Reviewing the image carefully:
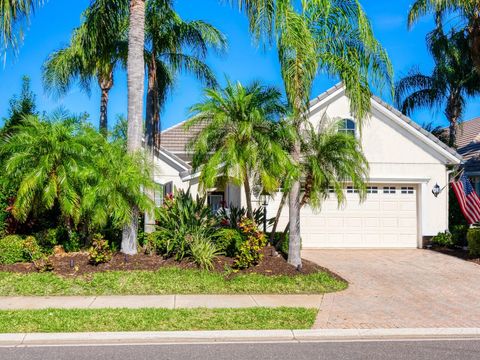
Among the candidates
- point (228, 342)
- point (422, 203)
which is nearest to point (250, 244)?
point (228, 342)

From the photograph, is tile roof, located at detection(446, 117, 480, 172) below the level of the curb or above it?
above

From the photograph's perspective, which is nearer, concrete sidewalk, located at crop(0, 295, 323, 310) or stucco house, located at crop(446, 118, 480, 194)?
concrete sidewalk, located at crop(0, 295, 323, 310)

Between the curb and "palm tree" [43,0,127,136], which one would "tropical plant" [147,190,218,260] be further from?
the curb

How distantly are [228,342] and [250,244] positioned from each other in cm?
462

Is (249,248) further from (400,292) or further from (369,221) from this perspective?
(369,221)

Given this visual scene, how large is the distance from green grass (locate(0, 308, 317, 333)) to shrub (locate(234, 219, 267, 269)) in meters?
2.91

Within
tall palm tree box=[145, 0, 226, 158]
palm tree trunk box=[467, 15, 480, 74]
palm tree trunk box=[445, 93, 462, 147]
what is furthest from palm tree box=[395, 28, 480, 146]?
tall palm tree box=[145, 0, 226, 158]

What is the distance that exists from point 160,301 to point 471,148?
19545 millimetres

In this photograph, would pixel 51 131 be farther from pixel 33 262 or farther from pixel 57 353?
pixel 57 353

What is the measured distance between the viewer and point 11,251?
12328mm

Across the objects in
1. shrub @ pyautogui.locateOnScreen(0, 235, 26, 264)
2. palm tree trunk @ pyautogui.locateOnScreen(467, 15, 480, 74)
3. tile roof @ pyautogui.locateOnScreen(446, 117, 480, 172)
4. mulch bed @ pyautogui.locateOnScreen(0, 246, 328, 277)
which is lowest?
mulch bed @ pyautogui.locateOnScreen(0, 246, 328, 277)

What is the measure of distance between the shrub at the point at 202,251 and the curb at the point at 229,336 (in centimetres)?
420

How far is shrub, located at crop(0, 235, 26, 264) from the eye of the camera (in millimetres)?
12258

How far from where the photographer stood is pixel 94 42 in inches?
575
